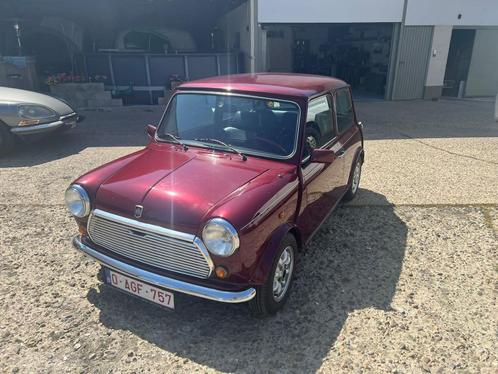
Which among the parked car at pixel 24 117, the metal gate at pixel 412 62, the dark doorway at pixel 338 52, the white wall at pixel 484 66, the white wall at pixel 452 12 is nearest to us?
the parked car at pixel 24 117

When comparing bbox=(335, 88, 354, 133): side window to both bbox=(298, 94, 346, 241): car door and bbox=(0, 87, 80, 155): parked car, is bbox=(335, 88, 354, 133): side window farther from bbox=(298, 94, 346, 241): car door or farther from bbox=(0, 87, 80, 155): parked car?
bbox=(0, 87, 80, 155): parked car

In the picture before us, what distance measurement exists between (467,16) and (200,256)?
15342 mm

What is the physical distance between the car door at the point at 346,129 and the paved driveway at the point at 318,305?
2.25 feet

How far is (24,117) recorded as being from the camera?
6.58m

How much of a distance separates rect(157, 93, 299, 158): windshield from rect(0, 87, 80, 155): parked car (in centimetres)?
440

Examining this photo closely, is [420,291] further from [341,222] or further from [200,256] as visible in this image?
[200,256]

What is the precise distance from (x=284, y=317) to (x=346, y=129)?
8.08ft

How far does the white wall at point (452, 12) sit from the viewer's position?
41.6 feet

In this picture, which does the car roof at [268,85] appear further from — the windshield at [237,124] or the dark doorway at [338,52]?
the dark doorway at [338,52]

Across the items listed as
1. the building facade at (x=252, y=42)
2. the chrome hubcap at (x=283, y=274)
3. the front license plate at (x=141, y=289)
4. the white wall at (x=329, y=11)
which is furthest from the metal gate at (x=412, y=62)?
the front license plate at (x=141, y=289)

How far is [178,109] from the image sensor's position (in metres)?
3.55

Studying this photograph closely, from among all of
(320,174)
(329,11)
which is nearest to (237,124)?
(320,174)

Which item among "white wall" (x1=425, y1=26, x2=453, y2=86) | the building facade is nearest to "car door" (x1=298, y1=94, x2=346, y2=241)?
the building facade

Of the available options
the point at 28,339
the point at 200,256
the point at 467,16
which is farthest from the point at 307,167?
the point at 467,16
